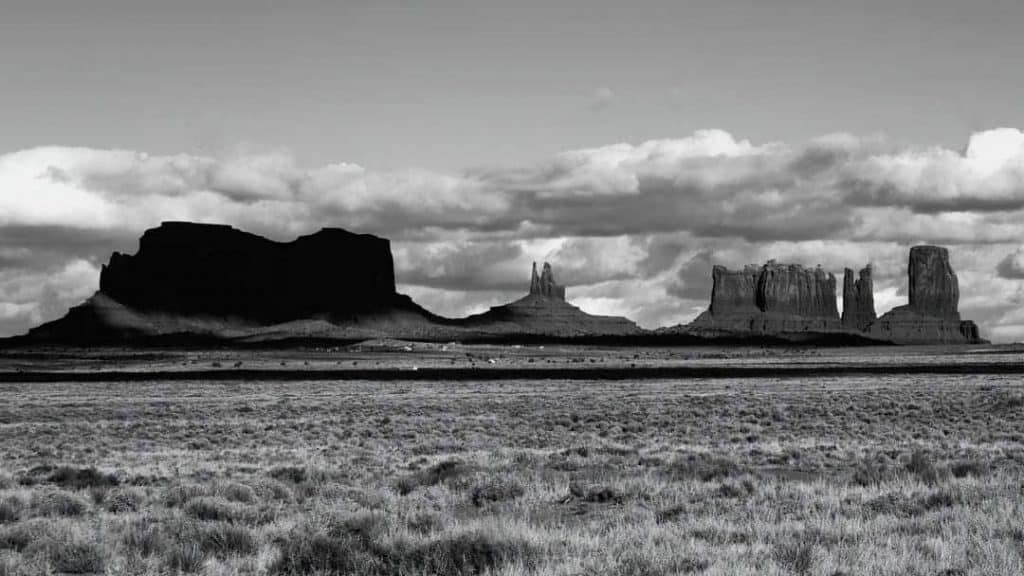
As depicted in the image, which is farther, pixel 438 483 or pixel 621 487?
pixel 438 483

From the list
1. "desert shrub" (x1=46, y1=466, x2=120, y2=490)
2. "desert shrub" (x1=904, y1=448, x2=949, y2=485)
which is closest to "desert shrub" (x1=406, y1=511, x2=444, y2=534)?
"desert shrub" (x1=46, y1=466, x2=120, y2=490)

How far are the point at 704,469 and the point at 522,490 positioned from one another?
3655 mm

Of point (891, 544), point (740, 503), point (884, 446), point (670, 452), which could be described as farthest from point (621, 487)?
point (884, 446)

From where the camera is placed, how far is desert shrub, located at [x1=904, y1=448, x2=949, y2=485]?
54.0 feet

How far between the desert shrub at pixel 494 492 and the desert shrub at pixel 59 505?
5.24 m

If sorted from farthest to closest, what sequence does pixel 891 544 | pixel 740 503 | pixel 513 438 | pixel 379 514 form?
1. pixel 513 438
2. pixel 740 503
3. pixel 379 514
4. pixel 891 544

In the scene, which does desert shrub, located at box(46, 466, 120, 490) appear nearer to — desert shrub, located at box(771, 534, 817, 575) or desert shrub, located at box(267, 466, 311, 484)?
desert shrub, located at box(267, 466, 311, 484)

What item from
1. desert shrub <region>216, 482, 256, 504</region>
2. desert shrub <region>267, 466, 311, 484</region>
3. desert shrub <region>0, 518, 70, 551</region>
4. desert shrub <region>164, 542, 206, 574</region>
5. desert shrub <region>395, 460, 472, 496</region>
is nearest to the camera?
desert shrub <region>164, 542, 206, 574</region>

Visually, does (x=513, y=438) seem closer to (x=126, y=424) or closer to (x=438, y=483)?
(x=438, y=483)

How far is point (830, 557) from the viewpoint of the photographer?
9492 mm

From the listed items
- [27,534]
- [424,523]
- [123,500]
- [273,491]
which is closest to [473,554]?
[424,523]

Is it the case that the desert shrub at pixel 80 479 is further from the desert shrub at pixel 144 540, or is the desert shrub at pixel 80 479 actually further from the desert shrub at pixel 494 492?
the desert shrub at pixel 494 492

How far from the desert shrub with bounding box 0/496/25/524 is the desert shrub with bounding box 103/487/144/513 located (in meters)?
1.07

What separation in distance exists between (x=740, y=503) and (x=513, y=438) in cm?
1426
